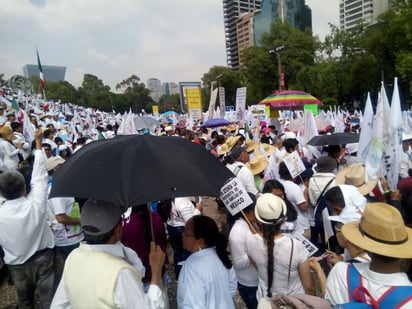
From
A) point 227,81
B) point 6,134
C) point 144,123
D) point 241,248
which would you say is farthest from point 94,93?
point 241,248

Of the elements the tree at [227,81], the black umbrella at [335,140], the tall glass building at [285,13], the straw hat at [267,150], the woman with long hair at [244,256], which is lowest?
the woman with long hair at [244,256]

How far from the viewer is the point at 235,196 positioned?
117 inches

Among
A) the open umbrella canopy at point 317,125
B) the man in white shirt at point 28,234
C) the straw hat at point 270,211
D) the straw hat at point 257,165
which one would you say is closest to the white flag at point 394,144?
the straw hat at point 257,165

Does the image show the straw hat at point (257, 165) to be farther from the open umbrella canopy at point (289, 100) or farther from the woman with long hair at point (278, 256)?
the open umbrella canopy at point (289, 100)

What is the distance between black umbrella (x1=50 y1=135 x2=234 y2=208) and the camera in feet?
6.22

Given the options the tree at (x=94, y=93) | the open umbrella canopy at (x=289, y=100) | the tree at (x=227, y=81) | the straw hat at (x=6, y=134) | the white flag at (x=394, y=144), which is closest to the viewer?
the white flag at (x=394, y=144)

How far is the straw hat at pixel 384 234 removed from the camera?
161 centimetres

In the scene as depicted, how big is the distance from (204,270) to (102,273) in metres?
0.64

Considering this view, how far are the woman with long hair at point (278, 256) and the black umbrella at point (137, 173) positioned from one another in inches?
18.0

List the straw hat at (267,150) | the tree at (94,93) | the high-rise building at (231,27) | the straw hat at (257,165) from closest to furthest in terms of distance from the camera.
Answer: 1. the straw hat at (257,165)
2. the straw hat at (267,150)
3. the tree at (94,93)
4. the high-rise building at (231,27)

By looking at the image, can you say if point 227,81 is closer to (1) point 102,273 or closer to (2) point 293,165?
(2) point 293,165

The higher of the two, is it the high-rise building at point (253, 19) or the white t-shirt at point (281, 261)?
the high-rise building at point (253, 19)

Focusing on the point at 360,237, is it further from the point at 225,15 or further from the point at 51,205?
the point at 225,15

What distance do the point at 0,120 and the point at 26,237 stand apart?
7651 mm
